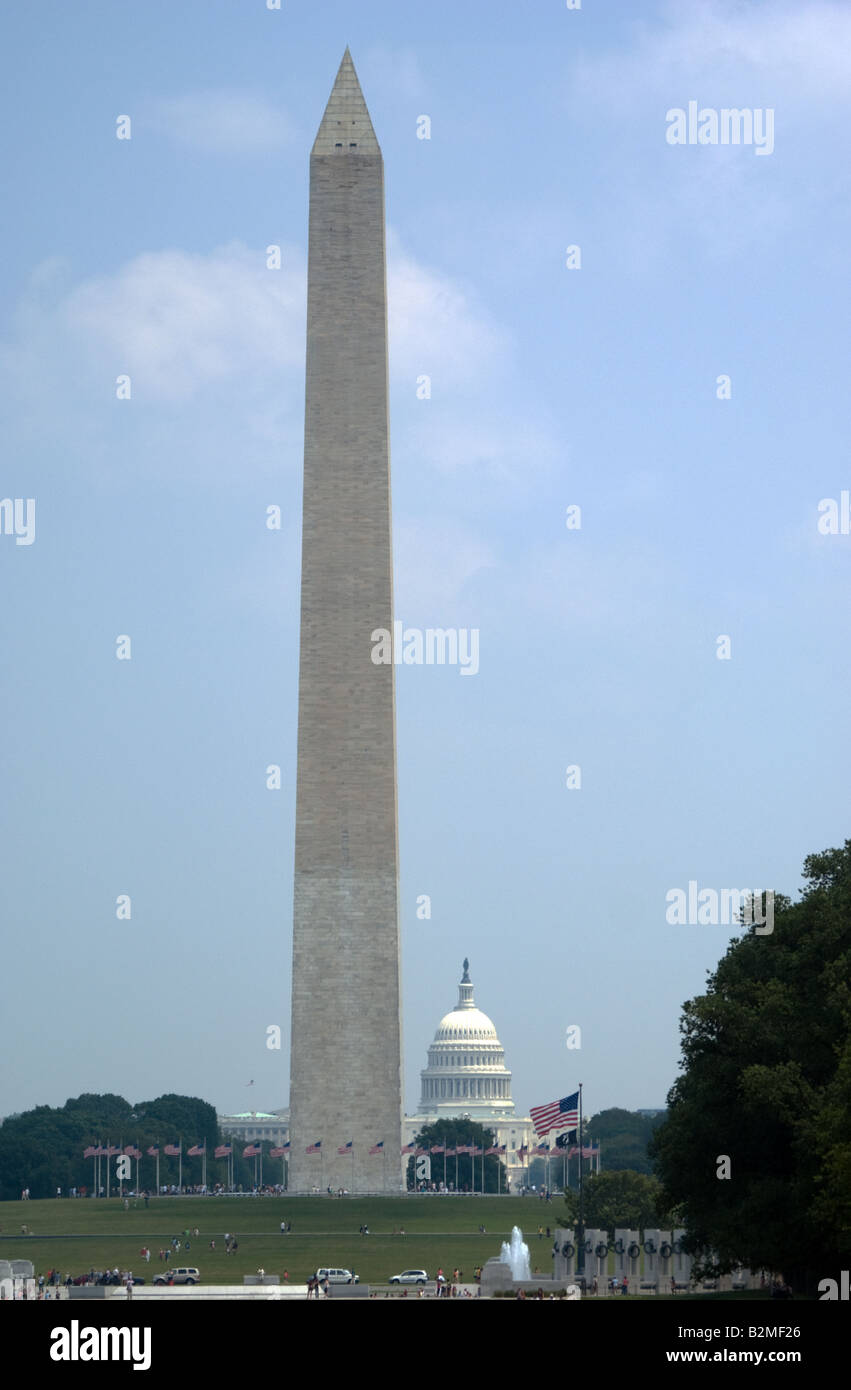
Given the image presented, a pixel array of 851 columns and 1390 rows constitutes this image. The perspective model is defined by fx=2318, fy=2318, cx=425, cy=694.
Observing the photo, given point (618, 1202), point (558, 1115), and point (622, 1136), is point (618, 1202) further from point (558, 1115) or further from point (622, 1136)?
point (622, 1136)

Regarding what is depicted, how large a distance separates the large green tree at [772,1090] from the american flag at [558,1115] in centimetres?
1073

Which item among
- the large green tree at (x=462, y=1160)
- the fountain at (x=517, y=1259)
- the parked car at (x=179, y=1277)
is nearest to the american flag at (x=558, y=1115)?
the fountain at (x=517, y=1259)

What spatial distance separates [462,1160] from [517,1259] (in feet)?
211

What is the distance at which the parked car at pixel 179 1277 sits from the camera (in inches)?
2488

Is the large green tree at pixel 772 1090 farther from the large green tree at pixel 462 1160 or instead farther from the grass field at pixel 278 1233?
the large green tree at pixel 462 1160

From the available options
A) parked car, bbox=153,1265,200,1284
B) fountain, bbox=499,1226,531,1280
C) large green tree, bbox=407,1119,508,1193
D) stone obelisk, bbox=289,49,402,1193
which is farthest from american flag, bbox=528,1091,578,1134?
large green tree, bbox=407,1119,508,1193

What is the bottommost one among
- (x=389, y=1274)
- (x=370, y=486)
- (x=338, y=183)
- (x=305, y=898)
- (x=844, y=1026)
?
(x=389, y=1274)

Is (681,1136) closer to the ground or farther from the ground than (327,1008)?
closer to the ground

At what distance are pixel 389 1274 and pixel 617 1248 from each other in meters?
Answer: 6.80

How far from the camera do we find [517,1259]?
6744 centimetres

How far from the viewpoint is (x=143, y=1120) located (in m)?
144

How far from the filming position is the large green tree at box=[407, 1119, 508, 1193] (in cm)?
12800
